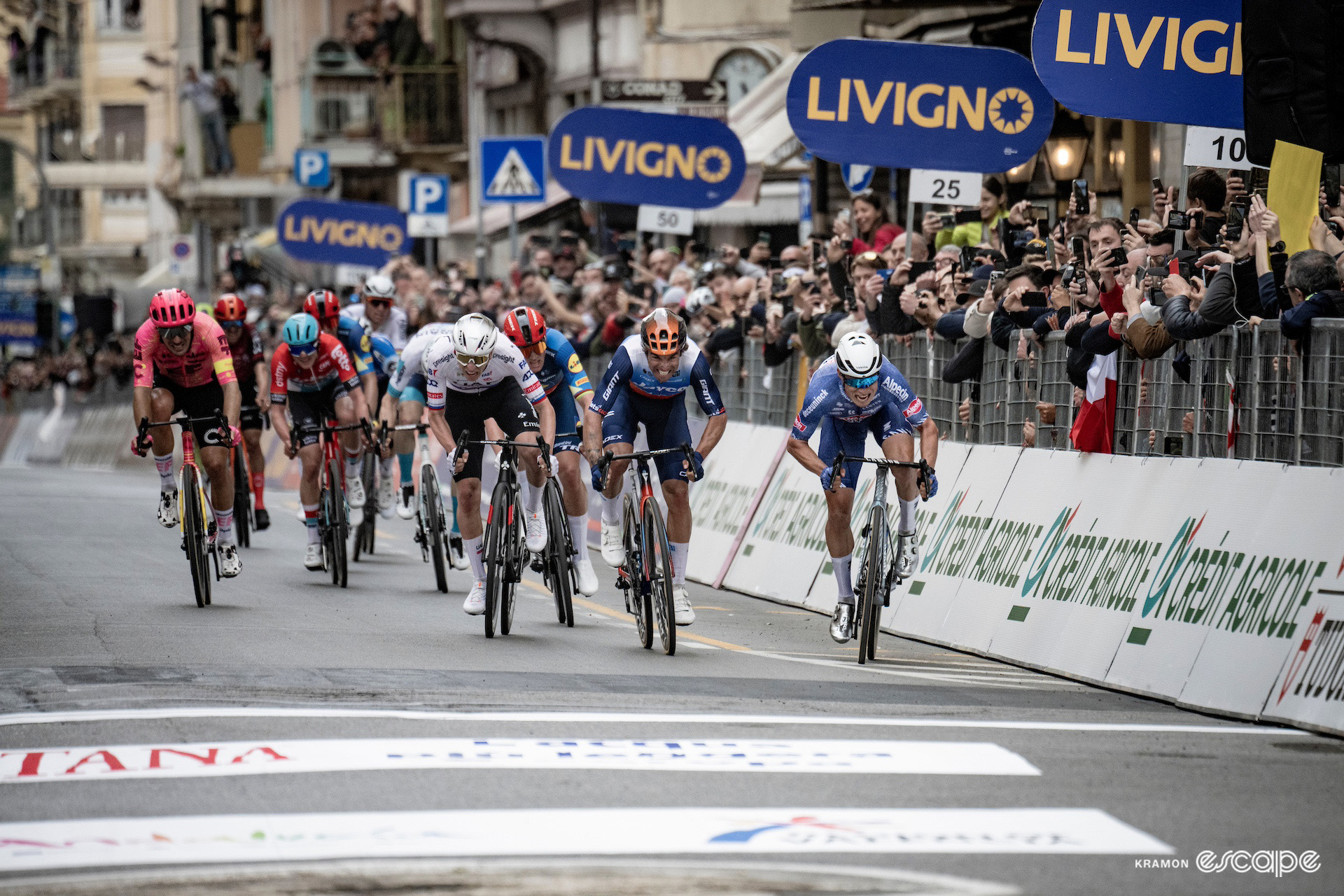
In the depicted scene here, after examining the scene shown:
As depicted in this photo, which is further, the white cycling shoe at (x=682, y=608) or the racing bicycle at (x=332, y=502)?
the racing bicycle at (x=332, y=502)

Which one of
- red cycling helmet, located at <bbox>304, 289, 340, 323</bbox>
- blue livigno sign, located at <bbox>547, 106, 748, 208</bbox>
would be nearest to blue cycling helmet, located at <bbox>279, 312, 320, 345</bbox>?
red cycling helmet, located at <bbox>304, 289, 340, 323</bbox>

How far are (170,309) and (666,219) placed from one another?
826 cm

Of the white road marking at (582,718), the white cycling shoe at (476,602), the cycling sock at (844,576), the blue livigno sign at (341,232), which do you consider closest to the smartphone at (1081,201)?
the cycling sock at (844,576)

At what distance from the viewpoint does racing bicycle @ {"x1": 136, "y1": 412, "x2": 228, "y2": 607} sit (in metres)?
13.8

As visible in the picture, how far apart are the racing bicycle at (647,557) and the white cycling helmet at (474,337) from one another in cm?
97

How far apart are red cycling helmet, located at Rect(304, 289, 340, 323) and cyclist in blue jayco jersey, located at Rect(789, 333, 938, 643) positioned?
5498mm

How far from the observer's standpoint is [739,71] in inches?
1326

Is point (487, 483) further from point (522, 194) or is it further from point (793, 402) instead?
point (793, 402)

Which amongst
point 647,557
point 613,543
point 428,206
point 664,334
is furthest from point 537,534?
point 428,206

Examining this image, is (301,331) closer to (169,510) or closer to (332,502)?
(332,502)

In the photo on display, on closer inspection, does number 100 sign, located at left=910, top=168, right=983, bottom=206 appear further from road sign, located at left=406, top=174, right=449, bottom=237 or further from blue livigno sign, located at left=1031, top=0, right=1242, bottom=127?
road sign, located at left=406, top=174, right=449, bottom=237

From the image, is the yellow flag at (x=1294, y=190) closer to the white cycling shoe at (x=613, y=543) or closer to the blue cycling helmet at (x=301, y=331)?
the white cycling shoe at (x=613, y=543)

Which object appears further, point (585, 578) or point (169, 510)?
point (169, 510)

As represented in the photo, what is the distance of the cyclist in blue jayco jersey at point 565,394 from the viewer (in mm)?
13797
